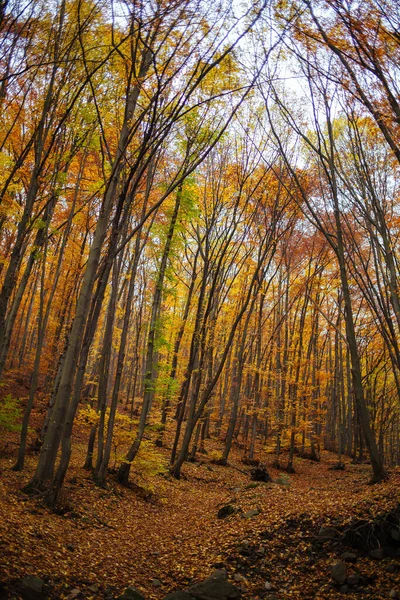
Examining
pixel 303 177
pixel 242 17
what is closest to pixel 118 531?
pixel 242 17

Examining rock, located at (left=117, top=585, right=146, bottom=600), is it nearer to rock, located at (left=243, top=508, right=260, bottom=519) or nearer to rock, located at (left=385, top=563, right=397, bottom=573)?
rock, located at (left=385, top=563, right=397, bottom=573)

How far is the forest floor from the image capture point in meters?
4.03

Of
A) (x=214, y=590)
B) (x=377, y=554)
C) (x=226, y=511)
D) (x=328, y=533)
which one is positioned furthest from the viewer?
(x=226, y=511)

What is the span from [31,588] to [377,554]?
390cm

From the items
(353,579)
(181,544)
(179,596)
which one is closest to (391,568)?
(353,579)

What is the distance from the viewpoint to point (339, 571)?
4430mm

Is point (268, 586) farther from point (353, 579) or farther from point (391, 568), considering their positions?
point (391, 568)

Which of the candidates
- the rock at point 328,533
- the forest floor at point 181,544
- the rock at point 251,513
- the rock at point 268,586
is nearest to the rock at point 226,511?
the forest floor at point 181,544

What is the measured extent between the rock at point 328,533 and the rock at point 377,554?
52 cm

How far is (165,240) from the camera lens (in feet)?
38.5

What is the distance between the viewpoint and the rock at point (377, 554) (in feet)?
15.0

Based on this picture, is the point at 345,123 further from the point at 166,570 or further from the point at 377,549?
the point at 166,570

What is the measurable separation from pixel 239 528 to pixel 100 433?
3.67 metres

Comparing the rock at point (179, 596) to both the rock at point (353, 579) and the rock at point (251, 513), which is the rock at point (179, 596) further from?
the rock at point (251, 513)
